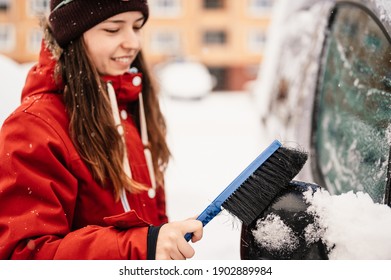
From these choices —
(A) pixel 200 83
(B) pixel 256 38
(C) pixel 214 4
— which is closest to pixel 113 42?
(A) pixel 200 83

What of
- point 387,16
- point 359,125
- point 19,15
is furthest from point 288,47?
point 19,15

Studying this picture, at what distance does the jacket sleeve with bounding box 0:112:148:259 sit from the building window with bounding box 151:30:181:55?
27700 millimetres

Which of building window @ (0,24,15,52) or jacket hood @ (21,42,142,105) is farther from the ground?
jacket hood @ (21,42,142,105)

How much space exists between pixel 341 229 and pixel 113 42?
903mm

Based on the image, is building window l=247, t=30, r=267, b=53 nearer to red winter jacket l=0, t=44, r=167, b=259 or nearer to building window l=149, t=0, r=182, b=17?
building window l=149, t=0, r=182, b=17

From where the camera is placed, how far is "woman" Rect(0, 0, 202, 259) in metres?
1.36

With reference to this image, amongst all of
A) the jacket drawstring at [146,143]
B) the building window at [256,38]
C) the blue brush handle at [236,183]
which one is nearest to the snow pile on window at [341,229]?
the blue brush handle at [236,183]

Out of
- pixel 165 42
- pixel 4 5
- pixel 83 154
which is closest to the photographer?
pixel 83 154

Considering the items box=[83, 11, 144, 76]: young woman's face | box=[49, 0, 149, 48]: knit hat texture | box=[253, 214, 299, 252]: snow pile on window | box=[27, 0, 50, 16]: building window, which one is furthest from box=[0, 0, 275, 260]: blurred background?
box=[83, 11, 144, 76]: young woman's face

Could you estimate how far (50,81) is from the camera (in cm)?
162

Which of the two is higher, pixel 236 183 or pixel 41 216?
pixel 236 183

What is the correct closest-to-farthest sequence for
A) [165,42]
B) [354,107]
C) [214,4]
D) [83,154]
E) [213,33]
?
[83,154] → [354,107] → [165,42] → [214,4] → [213,33]

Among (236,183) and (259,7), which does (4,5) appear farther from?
(236,183)
